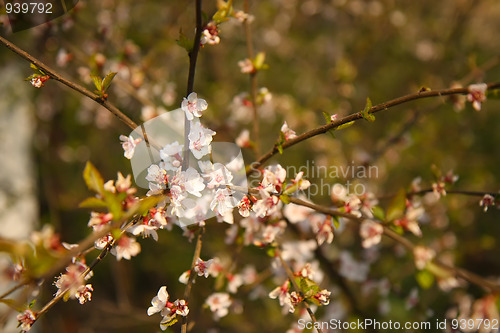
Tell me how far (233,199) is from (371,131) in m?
3.23

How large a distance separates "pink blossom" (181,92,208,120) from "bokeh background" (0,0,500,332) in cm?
71

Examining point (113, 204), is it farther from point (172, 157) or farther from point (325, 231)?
point (325, 231)

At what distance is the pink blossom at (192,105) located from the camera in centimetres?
105

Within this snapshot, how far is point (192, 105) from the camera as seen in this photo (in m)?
1.06

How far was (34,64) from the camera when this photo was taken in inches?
40.6

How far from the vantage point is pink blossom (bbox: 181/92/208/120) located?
1.05 meters

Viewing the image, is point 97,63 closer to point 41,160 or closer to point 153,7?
point 41,160

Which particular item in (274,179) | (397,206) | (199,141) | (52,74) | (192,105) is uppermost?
(52,74)

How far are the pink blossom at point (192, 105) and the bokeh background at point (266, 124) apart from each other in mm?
713

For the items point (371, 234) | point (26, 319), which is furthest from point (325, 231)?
point (26, 319)

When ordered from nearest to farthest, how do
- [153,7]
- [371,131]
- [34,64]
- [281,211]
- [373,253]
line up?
[34,64] → [281,211] → [373,253] → [371,131] → [153,7]

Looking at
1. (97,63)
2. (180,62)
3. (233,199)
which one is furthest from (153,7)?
(233,199)

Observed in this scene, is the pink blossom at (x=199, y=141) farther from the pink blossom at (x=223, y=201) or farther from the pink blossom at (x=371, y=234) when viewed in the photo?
the pink blossom at (x=371, y=234)

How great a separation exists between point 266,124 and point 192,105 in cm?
304
